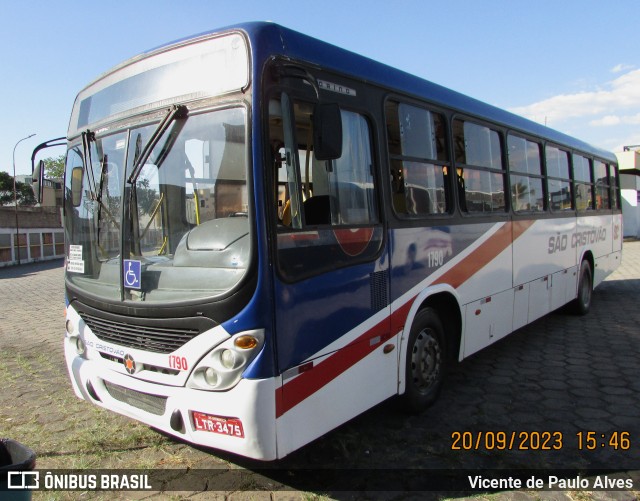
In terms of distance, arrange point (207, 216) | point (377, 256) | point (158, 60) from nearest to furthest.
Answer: point (207, 216), point (158, 60), point (377, 256)

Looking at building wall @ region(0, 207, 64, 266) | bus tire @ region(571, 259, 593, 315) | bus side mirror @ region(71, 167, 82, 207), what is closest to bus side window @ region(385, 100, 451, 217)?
bus side mirror @ region(71, 167, 82, 207)

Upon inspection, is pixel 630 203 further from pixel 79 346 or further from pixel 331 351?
pixel 79 346

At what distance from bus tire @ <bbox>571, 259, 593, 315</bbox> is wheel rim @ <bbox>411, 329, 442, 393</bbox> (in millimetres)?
4740

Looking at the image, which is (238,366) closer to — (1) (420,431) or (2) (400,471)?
(2) (400,471)

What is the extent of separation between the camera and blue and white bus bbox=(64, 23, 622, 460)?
2.85 meters

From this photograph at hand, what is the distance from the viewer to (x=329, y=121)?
117 inches

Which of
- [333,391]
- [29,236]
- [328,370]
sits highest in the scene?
[29,236]

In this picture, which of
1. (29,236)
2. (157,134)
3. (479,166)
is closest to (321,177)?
(157,134)

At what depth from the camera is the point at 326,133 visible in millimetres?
2971

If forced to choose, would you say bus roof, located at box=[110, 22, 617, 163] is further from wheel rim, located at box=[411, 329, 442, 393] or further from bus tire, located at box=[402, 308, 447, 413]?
wheel rim, located at box=[411, 329, 442, 393]

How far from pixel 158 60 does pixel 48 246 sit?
106 ft

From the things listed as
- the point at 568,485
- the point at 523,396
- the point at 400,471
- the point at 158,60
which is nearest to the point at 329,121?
the point at 158,60

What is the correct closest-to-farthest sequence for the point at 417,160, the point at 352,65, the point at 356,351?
the point at 356,351 < the point at 352,65 < the point at 417,160

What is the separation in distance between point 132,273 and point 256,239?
1003 millimetres
